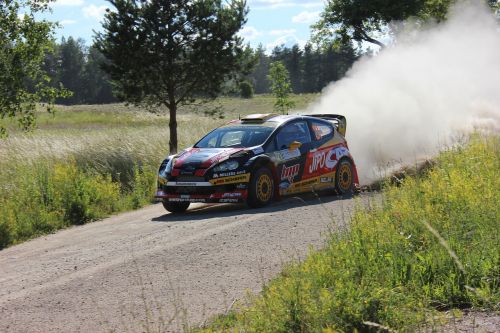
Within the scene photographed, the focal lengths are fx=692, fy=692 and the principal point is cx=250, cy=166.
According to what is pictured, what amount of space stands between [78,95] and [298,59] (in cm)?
4443

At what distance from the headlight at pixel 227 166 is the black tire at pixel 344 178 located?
2566mm

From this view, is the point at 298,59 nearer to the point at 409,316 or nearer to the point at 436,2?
the point at 436,2

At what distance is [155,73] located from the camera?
20.3m

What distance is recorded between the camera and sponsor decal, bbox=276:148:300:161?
1270 centimetres

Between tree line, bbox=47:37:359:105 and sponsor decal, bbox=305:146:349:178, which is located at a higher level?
tree line, bbox=47:37:359:105

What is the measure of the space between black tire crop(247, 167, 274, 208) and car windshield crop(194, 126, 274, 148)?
65 cm

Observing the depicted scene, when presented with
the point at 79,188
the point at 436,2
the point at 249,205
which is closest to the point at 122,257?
the point at 249,205

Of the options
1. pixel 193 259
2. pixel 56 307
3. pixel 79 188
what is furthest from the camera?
pixel 79 188

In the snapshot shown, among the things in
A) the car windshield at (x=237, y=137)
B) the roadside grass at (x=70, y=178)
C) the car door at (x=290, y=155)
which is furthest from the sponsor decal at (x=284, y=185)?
the roadside grass at (x=70, y=178)

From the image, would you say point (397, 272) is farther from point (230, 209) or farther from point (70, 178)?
point (70, 178)

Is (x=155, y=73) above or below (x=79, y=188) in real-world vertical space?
above

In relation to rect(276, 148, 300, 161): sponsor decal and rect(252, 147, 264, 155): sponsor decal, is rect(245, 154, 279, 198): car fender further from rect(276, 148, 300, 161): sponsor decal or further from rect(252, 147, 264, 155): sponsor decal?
rect(276, 148, 300, 161): sponsor decal

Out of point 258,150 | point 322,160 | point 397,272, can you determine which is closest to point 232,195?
point 258,150

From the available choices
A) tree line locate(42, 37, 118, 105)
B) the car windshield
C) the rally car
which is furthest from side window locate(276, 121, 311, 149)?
tree line locate(42, 37, 118, 105)
